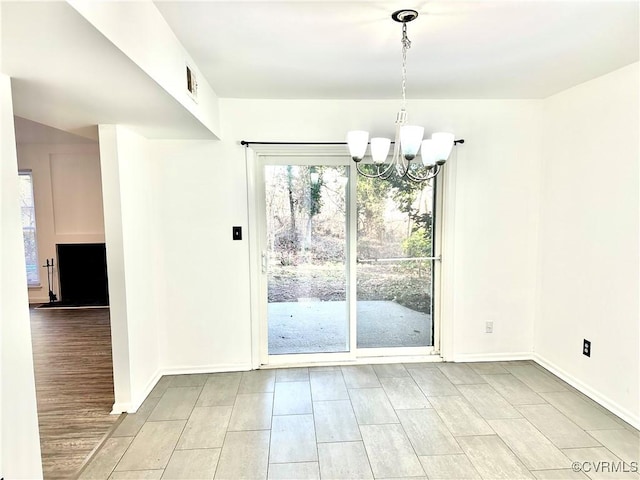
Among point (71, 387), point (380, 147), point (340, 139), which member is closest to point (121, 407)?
point (71, 387)

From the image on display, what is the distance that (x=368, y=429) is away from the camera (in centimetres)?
242

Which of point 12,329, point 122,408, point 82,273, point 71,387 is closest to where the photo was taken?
point 12,329

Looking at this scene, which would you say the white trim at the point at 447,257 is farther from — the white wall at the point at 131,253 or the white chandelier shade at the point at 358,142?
the white wall at the point at 131,253

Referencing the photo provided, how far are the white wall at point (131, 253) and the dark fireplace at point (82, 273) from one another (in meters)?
3.20

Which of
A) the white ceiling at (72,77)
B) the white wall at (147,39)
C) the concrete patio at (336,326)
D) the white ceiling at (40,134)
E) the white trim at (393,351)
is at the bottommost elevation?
the white trim at (393,351)

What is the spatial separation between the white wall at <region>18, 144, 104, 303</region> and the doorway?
372 centimetres

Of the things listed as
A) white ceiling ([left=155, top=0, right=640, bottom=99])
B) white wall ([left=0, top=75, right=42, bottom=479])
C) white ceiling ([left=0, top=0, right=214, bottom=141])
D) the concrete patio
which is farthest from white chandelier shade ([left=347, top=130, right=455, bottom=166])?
the concrete patio

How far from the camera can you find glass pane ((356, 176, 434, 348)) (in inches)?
135

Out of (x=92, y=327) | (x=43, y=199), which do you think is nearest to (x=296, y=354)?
(x=92, y=327)

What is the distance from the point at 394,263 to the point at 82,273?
4906mm

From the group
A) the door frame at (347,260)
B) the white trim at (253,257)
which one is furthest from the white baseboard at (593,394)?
the white trim at (253,257)

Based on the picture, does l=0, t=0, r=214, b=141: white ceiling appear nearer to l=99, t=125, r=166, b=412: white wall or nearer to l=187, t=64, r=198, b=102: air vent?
l=187, t=64, r=198, b=102: air vent

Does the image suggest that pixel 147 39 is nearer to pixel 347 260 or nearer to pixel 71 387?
pixel 347 260

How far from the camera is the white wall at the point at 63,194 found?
18.1 ft
